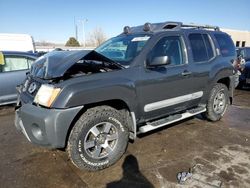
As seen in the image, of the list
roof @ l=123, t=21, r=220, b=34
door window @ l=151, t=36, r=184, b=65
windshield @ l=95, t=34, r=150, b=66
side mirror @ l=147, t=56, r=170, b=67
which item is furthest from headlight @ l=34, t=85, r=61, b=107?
roof @ l=123, t=21, r=220, b=34

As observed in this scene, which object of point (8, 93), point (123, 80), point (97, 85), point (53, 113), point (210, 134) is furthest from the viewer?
point (8, 93)

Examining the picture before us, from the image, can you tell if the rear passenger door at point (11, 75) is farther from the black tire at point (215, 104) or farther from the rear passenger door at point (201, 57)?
the black tire at point (215, 104)

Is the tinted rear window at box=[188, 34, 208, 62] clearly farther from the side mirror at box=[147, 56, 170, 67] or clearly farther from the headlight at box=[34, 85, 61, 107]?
Answer: the headlight at box=[34, 85, 61, 107]

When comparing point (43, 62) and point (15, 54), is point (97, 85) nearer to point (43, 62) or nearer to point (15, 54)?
point (43, 62)

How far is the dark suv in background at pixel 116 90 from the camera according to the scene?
298 cm

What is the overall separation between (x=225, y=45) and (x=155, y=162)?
3239mm

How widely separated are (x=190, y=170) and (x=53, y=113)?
6.45 feet

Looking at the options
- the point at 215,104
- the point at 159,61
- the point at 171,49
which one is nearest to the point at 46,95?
the point at 159,61

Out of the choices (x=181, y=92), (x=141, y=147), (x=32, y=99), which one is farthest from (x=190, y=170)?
(x=32, y=99)

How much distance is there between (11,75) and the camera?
6.26 m

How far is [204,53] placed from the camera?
4746mm

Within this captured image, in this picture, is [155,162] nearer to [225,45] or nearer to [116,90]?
[116,90]

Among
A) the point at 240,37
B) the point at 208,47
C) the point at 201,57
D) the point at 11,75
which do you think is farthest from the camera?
the point at 240,37

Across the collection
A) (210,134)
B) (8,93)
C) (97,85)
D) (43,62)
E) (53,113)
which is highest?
(43,62)
